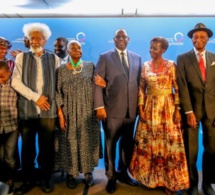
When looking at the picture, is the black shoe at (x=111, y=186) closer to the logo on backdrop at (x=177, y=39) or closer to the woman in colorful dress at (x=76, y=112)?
the woman in colorful dress at (x=76, y=112)

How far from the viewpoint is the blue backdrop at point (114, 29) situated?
13.9 feet

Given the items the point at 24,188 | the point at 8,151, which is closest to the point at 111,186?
the point at 24,188

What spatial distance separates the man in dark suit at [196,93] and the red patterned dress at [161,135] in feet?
0.28

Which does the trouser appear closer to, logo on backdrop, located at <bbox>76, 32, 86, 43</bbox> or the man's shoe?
the man's shoe

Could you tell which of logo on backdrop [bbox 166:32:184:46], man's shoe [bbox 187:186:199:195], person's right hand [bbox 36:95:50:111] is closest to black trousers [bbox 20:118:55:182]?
person's right hand [bbox 36:95:50:111]

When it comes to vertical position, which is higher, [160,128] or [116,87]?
[116,87]

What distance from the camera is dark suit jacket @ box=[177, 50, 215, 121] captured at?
2611mm

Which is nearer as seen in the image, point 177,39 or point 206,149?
point 206,149

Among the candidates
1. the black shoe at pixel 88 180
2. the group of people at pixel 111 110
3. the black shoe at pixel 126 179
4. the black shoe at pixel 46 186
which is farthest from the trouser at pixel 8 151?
the black shoe at pixel 126 179

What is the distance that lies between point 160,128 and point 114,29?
2.09 meters

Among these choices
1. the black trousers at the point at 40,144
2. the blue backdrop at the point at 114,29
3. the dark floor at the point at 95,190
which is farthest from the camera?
the blue backdrop at the point at 114,29

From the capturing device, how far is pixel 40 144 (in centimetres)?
279

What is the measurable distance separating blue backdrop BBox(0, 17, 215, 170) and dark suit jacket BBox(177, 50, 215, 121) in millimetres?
1654

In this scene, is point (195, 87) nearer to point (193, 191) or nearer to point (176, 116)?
point (176, 116)
